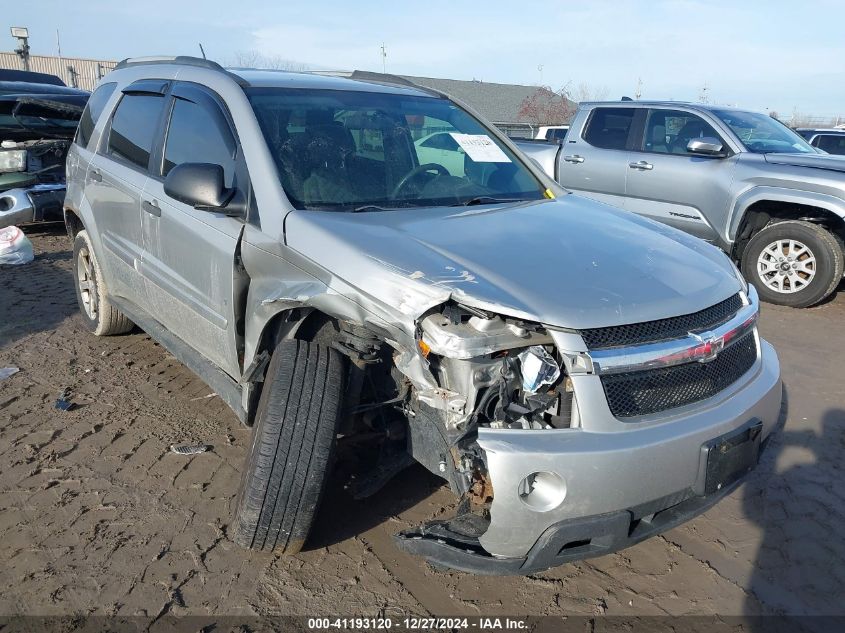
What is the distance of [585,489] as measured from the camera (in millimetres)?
2154

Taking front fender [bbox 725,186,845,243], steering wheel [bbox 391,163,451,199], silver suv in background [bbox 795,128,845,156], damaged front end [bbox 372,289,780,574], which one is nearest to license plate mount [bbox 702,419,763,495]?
damaged front end [bbox 372,289,780,574]

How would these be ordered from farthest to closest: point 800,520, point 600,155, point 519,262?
point 600,155 → point 800,520 → point 519,262

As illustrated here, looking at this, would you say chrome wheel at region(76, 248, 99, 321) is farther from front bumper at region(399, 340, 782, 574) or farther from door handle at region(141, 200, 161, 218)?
front bumper at region(399, 340, 782, 574)

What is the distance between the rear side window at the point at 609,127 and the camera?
8.16 m

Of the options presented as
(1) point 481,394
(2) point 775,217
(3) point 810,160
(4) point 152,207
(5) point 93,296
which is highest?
(3) point 810,160

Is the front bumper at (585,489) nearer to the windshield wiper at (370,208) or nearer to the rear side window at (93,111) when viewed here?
the windshield wiper at (370,208)

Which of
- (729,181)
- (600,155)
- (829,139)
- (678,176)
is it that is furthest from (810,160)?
(829,139)

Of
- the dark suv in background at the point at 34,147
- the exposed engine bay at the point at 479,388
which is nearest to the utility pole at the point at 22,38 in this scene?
the dark suv in background at the point at 34,147

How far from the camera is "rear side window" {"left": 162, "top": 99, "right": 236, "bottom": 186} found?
10.7ft

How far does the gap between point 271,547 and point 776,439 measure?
2874 millimetres

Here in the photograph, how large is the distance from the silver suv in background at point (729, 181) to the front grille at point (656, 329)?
4.04 m

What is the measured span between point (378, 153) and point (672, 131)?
5432mm

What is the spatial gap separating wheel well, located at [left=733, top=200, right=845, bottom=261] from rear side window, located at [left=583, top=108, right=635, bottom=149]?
5.73 ft

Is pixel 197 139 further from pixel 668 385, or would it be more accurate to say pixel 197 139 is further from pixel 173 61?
pixel 668 385
